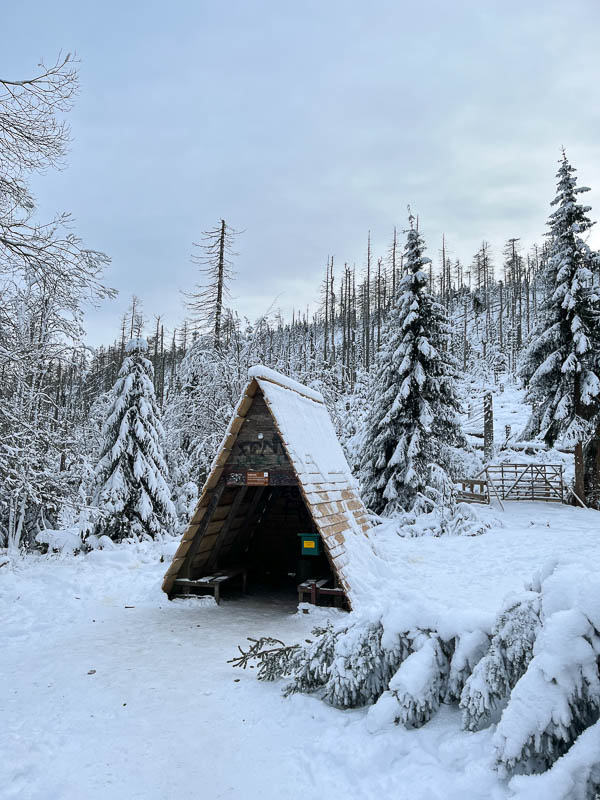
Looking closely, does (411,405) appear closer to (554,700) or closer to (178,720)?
(178,720)

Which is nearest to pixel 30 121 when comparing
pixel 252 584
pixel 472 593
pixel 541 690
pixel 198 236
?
pixel 541 690

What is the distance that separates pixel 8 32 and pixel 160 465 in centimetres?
1209

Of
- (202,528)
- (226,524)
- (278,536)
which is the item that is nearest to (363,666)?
(202,528)

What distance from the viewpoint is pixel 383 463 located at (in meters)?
17.9

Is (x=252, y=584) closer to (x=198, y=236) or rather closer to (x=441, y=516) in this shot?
(x=441, y=516)

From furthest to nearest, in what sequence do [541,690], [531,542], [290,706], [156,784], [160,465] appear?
[160,465] < [531,542] < [290,706] < [156,784] < [541,690]

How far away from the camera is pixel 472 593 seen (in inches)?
356

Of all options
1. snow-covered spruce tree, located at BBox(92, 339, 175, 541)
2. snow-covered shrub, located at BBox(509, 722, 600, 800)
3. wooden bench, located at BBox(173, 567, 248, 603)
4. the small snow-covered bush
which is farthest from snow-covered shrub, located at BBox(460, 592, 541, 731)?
snow-covered spruce tree, located at BBox(92, 339, 175, 541)

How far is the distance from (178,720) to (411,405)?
48.3 ft

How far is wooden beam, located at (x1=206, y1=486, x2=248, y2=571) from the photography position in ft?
30.5

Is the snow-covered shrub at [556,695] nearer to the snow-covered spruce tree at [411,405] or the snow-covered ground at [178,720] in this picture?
the snow-covered ground at [178,720]

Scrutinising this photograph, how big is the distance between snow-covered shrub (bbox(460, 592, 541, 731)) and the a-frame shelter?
4.28 meters

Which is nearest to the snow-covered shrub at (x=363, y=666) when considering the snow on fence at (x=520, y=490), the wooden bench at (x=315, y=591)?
the wooden bench at (x=315, y=591)

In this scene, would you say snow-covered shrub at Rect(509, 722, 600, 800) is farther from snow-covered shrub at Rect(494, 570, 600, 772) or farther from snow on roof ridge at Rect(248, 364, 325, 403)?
snow on roof ridge at Rect(248, 364, 325, 403)
